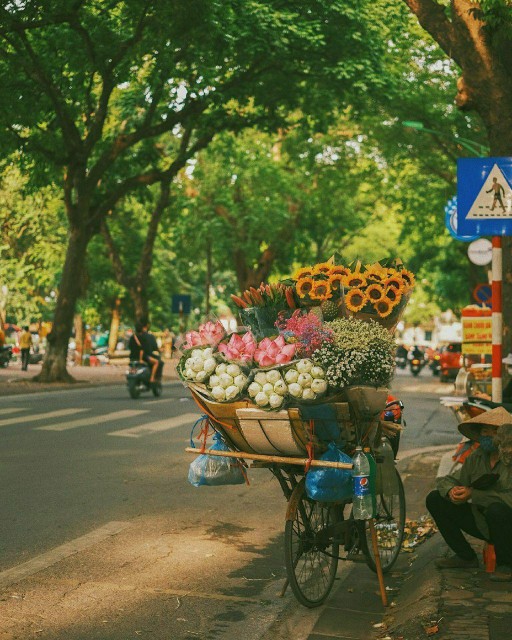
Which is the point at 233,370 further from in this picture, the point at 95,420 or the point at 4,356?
the point at 4,356

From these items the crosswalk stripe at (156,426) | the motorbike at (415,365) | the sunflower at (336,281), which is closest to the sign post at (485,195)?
the sunflower at (336,281)

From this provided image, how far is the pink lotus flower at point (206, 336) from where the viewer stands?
20.6ft

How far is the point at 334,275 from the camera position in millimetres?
6512

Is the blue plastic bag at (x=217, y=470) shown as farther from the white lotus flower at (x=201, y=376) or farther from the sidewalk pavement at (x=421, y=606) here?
the sidewalk pavement at (x=421, y=606)

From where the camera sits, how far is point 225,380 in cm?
600

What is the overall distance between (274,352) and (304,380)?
0.28 meters

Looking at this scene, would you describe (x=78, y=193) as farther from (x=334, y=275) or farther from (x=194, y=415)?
(x=334, y=275)

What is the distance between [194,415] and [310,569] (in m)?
13.4

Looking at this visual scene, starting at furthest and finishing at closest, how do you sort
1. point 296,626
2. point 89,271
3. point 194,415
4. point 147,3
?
point 89,271, point 147,3, point 194,415, point 296,626

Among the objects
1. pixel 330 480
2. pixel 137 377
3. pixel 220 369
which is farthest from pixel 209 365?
pixel 137 377

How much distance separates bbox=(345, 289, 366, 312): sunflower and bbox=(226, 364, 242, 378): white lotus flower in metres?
0.81

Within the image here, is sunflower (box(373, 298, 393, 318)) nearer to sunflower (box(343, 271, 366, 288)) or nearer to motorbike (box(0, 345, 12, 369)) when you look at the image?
sunflower (box(343, 271, 366, 288))

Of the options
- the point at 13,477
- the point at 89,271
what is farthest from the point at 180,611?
the point at 89,271

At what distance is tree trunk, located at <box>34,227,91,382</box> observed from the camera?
93.7 ft
